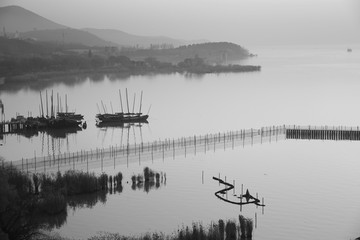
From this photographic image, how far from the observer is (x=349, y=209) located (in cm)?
930

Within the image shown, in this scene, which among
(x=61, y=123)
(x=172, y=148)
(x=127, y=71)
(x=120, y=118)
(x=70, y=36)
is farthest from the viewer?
(x=70, y=36)

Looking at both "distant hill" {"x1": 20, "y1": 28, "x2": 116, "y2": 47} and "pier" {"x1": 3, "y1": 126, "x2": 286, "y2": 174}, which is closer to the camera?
"pier" {"x1": 3, "y1": 126, "x2": 286, "y2": 174}

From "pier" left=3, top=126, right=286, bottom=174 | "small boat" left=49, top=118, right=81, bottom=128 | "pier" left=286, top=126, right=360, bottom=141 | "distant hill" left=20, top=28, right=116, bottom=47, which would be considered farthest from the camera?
"distant hill" left=20, top=28, right=116, bottom=47

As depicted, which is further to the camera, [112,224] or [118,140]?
[118,140]

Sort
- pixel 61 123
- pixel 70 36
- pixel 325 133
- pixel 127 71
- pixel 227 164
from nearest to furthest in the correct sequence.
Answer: pixel 227 164
pixel 325 133
pixel 61 123
pixel 127 71
pixel 70 36

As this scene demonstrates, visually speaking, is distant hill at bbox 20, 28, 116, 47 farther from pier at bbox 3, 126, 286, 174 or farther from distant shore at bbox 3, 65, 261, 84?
pier at bbox 3, 126, 286, 174

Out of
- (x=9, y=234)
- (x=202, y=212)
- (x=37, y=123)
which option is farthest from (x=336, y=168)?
(x=37, y=123)

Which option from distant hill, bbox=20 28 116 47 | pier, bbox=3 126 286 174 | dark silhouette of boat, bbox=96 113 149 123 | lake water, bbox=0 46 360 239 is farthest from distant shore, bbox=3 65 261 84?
distant hill, bbox=20 28 116 47

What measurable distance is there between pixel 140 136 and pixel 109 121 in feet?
7.61

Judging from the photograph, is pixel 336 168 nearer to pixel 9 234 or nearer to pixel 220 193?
pixel 220 193

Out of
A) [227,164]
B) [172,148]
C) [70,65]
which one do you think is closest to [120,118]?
[172,148]

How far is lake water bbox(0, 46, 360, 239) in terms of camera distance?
8797 millimetres

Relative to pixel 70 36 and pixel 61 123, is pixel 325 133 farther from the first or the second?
pixel 70 36

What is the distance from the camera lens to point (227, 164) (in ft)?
39.1
